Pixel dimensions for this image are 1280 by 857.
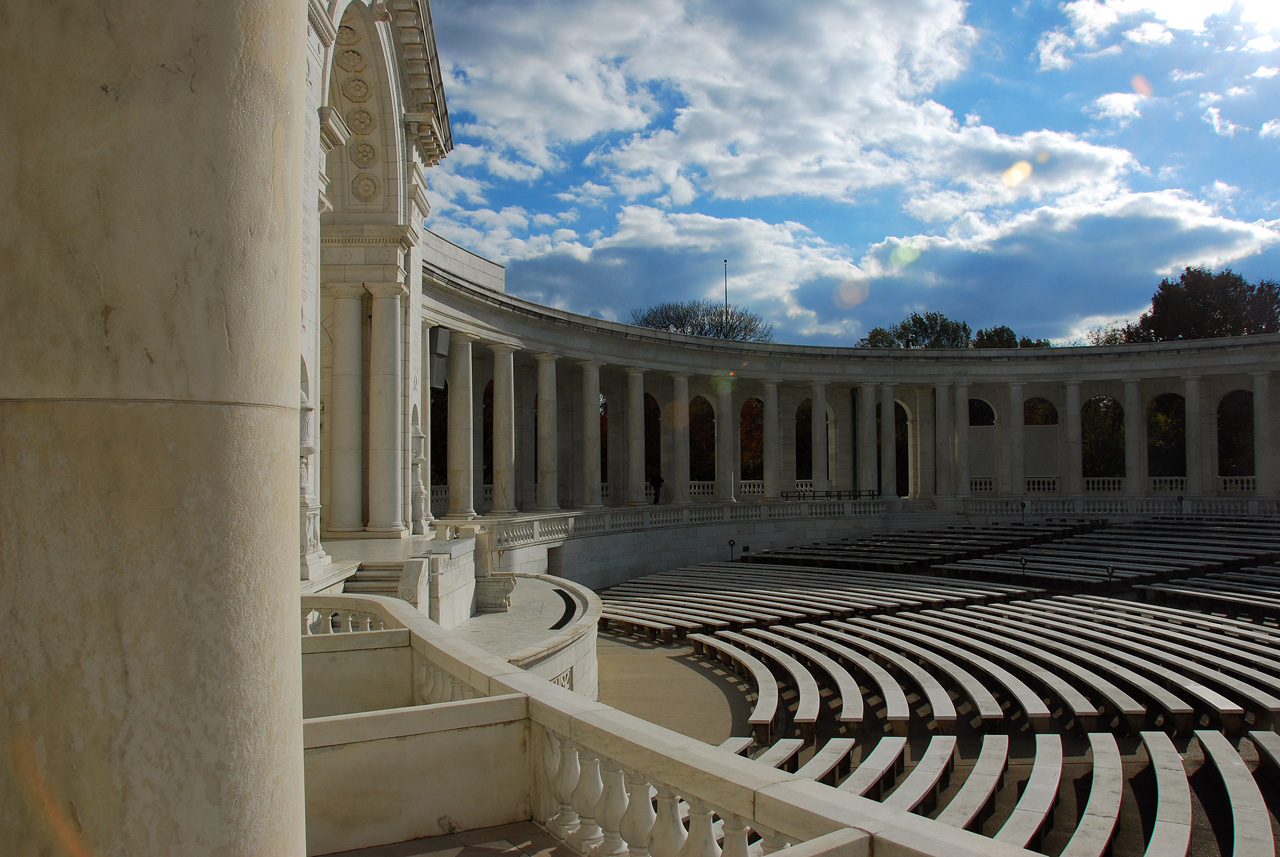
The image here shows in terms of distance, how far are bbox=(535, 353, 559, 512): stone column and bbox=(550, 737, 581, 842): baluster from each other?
52.7m

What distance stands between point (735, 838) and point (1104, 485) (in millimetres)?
89716

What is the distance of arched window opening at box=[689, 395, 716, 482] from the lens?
107 m

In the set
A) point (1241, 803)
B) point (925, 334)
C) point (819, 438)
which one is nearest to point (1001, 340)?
point (925, 334)

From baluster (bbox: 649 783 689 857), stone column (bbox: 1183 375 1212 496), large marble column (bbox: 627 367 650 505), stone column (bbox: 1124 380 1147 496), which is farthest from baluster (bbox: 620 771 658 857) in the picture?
stone column (bbox: 1183 375 1212 496)

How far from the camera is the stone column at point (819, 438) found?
7825 cm

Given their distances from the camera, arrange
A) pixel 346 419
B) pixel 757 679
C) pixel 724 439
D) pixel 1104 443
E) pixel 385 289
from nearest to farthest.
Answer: pixel 757 679 → pixel 385 289 → pixel 346 419 → pixel 724 439 → pixel 1104 443

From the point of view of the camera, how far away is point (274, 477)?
4.74 meters

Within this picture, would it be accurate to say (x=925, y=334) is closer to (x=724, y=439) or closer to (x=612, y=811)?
(x=724, y=439)

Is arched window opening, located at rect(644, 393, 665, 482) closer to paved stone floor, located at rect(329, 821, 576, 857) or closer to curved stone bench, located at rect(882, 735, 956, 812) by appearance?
curved stone bench, located at rect(882, 735, 956, 812)

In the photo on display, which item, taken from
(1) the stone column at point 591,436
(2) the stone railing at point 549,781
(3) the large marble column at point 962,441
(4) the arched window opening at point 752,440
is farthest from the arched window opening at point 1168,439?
(2) the stone railing at point 549,781

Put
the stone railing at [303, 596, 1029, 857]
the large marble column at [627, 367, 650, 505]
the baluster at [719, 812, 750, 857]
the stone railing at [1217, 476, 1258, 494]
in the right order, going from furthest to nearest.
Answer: the stone railing at [1217, 476, 1258, 494] → the large marble column at [627, 367, 650, 505] → the stone railing at [303, 596, 1029, 857] → the baluster at [719, 812, 750, 857]

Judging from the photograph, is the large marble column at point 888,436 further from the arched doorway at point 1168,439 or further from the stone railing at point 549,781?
the stone railing at point 549,781

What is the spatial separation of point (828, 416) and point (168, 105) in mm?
90770

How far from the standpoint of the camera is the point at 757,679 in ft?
92.3
